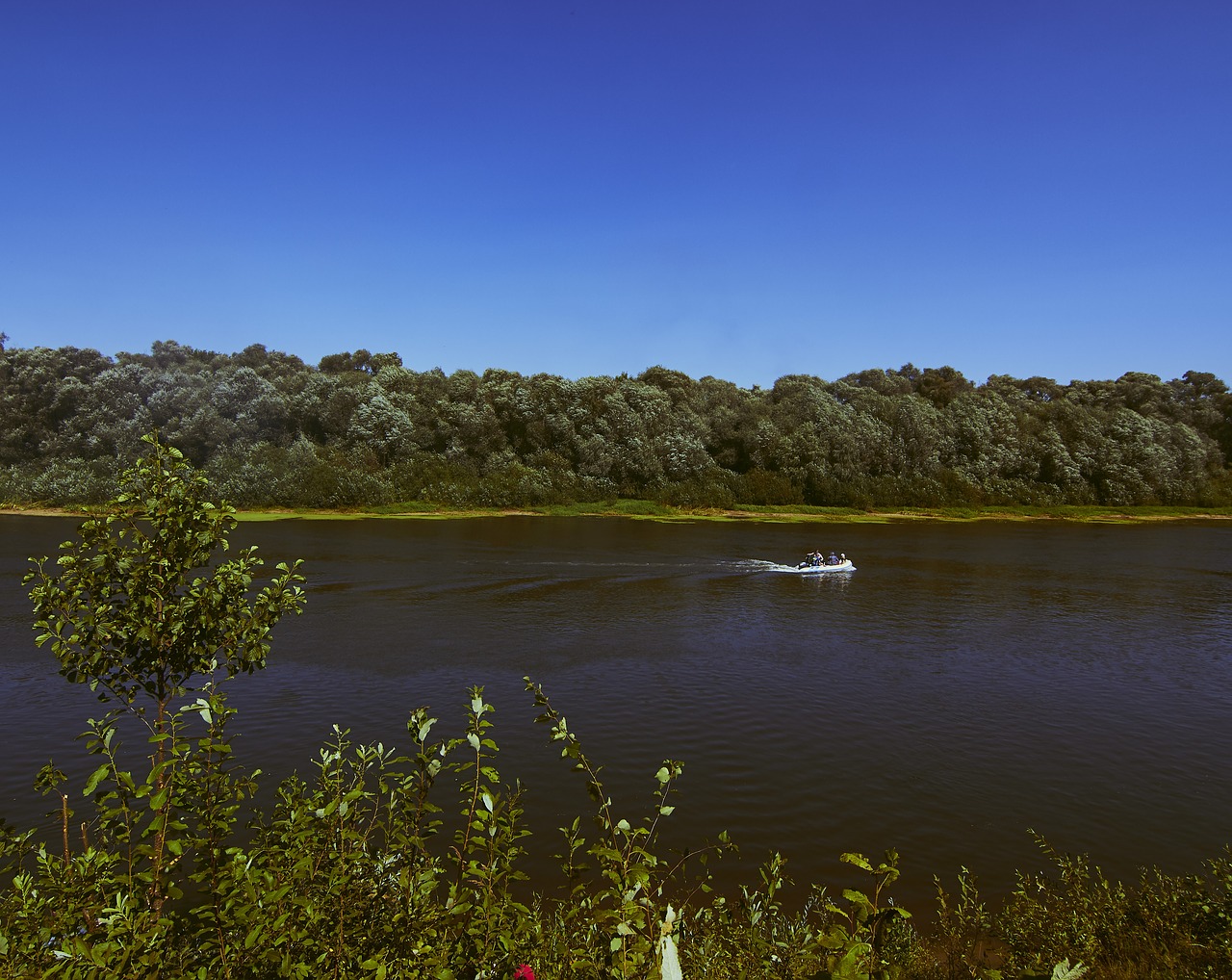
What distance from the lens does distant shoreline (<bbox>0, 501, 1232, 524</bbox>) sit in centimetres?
11068

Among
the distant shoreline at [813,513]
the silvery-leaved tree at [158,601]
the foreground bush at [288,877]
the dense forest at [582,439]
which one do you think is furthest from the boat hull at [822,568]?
the dense forest at [582,439]

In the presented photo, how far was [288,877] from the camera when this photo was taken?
7.81 m

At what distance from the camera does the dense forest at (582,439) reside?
120062 mm

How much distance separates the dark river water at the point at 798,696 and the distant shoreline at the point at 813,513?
148 feet

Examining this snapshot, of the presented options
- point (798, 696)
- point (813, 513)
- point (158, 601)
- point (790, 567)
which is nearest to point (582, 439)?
point (813, 513)

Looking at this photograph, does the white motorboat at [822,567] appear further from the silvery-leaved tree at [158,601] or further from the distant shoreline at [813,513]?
the silvery-leaved tree at [158,601]

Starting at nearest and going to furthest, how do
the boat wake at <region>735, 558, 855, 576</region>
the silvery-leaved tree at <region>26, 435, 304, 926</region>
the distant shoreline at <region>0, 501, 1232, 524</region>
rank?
the silvery-leaved tree at <region>26, 435, 304, 926</region> < the boat wake at <region>735, 558, 855, 576</region> < the distant shoreline at <region>0, 501, 1232, 524</region>

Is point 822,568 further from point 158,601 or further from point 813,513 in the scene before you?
point 813,513

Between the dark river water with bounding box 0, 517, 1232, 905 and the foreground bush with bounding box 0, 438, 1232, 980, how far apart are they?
7.54 m

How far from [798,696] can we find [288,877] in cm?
2536

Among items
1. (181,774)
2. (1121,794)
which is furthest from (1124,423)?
(181,774)

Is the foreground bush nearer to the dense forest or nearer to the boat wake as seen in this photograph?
the boat wake

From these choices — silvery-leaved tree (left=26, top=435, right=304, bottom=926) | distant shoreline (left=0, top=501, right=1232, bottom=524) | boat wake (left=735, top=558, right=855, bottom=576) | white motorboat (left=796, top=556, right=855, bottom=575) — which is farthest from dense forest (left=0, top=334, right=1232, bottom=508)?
silvery-leaved tree (left=26, top=435, right=304, bottom=926)

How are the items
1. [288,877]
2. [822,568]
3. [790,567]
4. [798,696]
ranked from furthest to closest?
[790,567] → [822,568] → [798,696] → [288,877]
